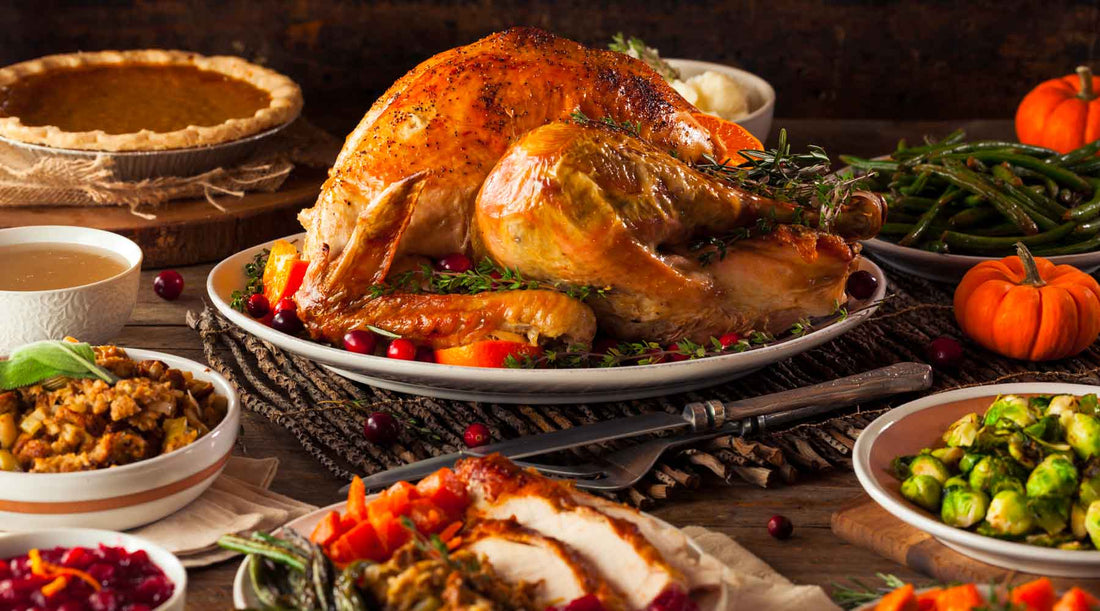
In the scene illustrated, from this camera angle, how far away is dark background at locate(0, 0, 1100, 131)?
6242 mm

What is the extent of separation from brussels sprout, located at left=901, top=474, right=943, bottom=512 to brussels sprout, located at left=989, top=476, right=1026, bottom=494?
10 cm

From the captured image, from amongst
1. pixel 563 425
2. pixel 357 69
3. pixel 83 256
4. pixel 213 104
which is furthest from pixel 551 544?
pixel 357 69

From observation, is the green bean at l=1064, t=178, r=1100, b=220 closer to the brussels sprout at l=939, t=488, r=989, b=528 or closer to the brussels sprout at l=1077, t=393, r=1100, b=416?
the brussels sprout at l=1077, t=393, r=1100, b=416

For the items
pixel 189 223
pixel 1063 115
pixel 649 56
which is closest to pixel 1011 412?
pixel 189 223

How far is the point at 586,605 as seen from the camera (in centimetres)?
176

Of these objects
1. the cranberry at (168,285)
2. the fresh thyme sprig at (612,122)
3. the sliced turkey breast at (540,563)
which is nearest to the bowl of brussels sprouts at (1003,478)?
the sliced turkey breast at (540,563)

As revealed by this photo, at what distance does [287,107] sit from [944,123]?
143 inches

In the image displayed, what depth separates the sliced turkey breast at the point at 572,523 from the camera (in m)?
1.85

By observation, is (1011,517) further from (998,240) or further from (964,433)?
(998,240)

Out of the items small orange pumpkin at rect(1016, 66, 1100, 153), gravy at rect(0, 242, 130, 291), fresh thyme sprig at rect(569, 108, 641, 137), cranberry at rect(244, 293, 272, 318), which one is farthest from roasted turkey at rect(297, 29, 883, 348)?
small orange pumpkin at rect(1016, 66, 1100, 153)

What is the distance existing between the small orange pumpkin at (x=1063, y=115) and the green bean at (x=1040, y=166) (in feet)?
3.70

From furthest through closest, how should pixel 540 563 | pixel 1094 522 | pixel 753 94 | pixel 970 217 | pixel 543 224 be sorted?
pixel 753 94
pixel 970 217
pixel 543 224
pixel 1094 522
pixel 540 563

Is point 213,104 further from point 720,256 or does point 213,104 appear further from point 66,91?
point 720,256

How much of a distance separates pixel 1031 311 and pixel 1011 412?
3.21 feet
